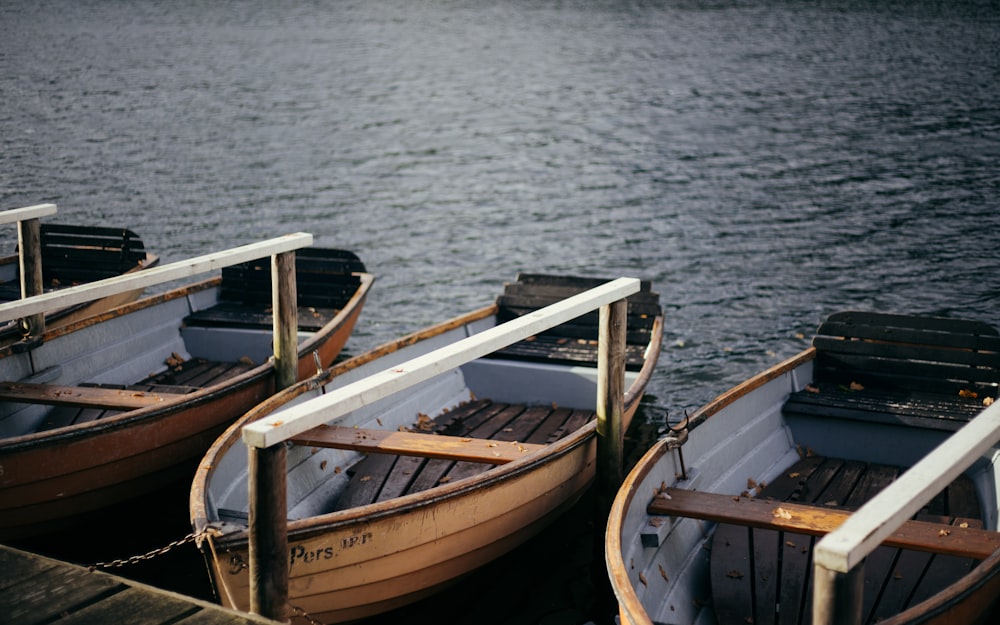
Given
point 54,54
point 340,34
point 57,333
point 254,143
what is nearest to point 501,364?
point 57,333

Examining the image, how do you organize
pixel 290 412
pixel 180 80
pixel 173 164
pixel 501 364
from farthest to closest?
pixel 180 80 < pixel 173 164 < pixel 501 364 < pixel 290 412

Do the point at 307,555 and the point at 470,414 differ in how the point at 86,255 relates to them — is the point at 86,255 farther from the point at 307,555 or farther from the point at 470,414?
the point at 307,555

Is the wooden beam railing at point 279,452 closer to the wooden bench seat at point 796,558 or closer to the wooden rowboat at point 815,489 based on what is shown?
the wooden rowboat at point 815,489

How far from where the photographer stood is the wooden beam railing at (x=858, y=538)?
4.14 metres

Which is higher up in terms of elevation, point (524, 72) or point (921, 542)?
point (524, 72)

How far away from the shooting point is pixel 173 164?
2547cm

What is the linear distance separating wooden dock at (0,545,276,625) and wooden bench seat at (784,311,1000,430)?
577 cm

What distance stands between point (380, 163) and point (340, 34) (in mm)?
24299

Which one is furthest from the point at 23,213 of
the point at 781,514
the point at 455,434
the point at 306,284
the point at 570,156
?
the point at 570,156

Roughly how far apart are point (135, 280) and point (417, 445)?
2494 millimetres

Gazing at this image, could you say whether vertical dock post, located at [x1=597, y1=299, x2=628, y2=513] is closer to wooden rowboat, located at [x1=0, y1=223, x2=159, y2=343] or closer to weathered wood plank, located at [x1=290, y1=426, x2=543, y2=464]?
weathered wood plank, located at [x1=290, y1=426, x2=543, y2=464]

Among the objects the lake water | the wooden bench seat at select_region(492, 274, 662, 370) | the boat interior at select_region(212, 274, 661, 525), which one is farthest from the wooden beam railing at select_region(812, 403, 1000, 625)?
the wooden bench seat at select_region(492, 274, 662, 370)

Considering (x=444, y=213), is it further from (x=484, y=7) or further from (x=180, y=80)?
(x=484, y=7)

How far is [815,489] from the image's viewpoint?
8.51 meters
